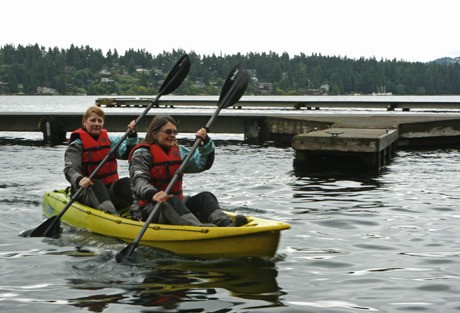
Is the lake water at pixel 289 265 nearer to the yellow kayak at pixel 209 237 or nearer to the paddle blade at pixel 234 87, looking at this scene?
the yellow kayak at pixel 209 237

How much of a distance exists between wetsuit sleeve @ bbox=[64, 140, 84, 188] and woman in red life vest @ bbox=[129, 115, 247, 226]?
158cm

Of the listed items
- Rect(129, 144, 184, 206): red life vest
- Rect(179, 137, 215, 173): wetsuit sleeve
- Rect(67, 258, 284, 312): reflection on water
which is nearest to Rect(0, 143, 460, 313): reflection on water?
Rect(67, 258, 284, 312): reflection on water

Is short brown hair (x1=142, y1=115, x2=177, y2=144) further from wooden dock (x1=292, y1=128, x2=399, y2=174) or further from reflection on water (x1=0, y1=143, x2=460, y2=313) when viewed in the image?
wooden dock (x1=292, y1=128, x2=399, y2=174)

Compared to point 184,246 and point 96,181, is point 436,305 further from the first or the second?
point 96,181

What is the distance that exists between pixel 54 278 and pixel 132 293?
4.04 ft

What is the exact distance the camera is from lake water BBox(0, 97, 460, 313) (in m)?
7.24

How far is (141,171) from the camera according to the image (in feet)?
31.1

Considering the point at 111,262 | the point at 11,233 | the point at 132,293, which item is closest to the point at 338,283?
the point at 132,293

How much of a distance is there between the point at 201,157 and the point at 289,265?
7.08ft

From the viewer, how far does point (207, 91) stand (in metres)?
184

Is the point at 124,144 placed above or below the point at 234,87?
below

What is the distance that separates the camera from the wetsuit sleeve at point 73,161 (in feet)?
36.1

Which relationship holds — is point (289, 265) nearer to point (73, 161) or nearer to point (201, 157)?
point (201, 157)

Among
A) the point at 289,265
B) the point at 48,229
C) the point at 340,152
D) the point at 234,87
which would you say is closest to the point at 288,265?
the point at 289,265
